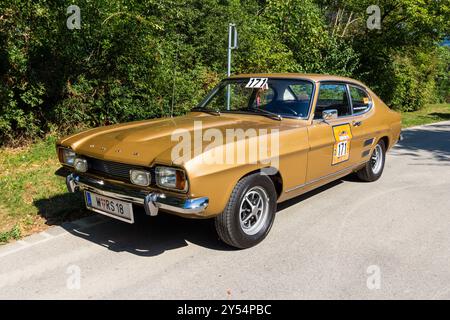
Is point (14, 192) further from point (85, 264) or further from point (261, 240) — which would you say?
point (261, 240)

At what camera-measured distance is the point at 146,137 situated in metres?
3.69

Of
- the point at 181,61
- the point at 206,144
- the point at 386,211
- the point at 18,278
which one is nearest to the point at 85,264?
the point at 18,278

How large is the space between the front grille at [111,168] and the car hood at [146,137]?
0.22 ft

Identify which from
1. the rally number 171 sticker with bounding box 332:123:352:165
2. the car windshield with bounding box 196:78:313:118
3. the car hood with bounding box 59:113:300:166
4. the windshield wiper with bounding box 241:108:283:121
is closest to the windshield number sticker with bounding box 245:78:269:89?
the car windshield with bounding box 196:78:313:118

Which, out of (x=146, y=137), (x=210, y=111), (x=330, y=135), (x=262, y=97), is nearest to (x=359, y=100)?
(x=330, y=135)

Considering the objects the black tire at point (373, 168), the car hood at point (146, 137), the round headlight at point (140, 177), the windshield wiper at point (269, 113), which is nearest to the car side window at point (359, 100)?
the black tire at point (373, 168)

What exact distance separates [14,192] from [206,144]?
303cm

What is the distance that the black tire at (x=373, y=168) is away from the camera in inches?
231

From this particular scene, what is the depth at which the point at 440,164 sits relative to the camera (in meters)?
7.31

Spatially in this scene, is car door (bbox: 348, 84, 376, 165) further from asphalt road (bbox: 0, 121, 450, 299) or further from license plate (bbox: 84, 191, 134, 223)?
license plate (bbox: 84, 191, 134, 223)

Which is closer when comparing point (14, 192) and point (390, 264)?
point (390, 264)

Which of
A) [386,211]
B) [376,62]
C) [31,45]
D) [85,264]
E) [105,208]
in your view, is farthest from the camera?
[376,62]

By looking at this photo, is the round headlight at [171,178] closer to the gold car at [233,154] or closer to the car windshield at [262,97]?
the gold car at [233,154]

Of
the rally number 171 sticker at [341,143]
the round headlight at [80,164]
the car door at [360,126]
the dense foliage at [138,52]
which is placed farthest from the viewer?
the dense foliage at [138,52]
